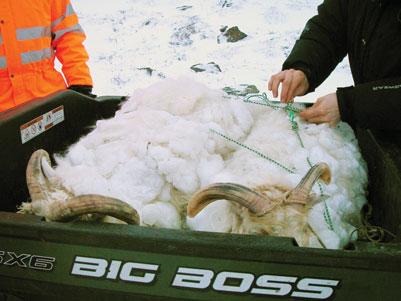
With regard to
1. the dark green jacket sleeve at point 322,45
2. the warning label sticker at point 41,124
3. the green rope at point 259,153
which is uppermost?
the dark green jacket sleeve at point 322,45

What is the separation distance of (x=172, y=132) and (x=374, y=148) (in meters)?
1.13

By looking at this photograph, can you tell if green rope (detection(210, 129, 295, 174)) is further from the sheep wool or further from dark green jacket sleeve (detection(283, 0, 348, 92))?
dark green jacket sleeve (detection(283, 0, 348, 92))

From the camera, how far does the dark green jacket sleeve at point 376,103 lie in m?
2.20

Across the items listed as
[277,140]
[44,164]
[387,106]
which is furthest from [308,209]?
[44,164]

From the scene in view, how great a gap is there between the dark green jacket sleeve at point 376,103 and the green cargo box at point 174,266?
2.90ft

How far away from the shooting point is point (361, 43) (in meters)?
2.58

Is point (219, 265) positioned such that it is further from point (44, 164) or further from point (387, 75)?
point (387, 75)

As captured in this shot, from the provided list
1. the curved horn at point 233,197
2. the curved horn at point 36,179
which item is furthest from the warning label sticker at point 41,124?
the curved horn at point 233,197

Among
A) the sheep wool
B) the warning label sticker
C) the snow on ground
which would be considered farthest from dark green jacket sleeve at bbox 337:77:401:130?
the snow on ground

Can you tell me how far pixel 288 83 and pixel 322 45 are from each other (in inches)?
17.4

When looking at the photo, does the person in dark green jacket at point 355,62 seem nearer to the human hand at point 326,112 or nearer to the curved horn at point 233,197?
the human hand at point 326,112

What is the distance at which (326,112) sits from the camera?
7.91ft

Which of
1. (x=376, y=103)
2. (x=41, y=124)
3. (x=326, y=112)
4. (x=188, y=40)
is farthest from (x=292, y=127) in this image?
(x=188, y=40)

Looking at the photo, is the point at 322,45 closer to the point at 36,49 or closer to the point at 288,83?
the point at 288,83
